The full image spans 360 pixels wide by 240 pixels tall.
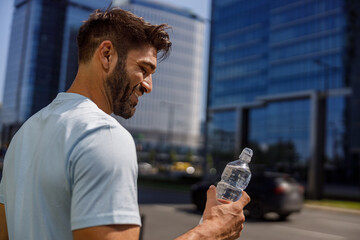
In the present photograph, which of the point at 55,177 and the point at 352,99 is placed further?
the point at 352,99

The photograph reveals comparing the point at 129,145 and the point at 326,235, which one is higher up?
the point at 129,145

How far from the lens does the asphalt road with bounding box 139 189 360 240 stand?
8594 mm

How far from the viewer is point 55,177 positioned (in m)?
0.95

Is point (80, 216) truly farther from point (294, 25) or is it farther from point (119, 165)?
point (294, 25)

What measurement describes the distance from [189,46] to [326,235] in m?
99.3

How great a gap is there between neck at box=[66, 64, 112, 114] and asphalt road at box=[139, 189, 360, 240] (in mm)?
6842

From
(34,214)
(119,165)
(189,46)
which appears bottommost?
(34,214)

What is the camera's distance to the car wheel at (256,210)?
11.4 meters

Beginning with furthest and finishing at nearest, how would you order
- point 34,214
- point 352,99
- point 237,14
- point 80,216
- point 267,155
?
point 237,14 → point 267,155 → point 352,99 → point 34,214 → point 80,216

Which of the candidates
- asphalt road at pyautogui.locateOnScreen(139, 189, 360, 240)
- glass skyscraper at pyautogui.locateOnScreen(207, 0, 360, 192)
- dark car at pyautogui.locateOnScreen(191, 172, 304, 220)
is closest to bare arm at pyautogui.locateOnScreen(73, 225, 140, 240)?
asphalt road at pyautogui.locateOnScreen(139, 189, 360, 240)

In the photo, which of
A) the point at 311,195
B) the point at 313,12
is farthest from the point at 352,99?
the point at 311,195

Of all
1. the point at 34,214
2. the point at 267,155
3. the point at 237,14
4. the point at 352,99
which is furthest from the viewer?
the point at 237,14

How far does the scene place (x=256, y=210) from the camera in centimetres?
1155

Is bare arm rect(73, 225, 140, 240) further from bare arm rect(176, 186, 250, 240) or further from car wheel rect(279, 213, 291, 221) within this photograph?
car wheel rect(279, 213, 291, 221)
